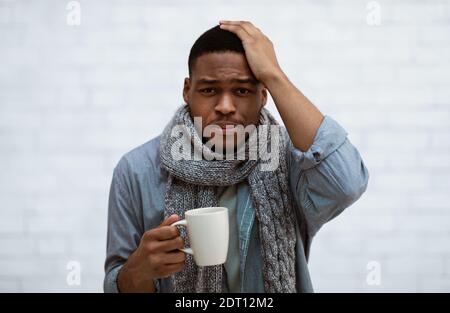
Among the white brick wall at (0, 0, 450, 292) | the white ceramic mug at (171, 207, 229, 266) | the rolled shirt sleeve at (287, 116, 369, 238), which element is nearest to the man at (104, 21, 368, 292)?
the rolled shirt sleeve at (287, 116, 369, 238)

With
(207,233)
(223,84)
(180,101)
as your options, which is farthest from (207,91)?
(180,101)

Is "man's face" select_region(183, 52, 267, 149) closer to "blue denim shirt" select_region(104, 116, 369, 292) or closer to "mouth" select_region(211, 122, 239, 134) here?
"mouth" select_region(211, 122, 239, 134)

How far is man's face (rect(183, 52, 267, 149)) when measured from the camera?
3.06 feet

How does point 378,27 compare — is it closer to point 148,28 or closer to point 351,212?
point 351,212

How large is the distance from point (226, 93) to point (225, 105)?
28 mm

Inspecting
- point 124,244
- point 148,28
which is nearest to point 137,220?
point 124,244

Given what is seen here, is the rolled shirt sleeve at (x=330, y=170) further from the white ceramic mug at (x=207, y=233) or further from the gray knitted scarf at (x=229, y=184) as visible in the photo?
the white ceramic mug at (x=207, y=233)

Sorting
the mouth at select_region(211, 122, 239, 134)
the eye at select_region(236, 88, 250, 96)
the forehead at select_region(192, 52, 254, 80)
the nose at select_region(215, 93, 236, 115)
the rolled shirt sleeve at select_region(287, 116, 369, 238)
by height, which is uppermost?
the forehead at select_region(192, 52, 254, 80)

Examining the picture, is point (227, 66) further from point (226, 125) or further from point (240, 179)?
point (240, 179)

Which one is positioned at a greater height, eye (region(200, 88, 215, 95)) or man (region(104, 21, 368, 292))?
eye (region(200, 88, 215, 95))

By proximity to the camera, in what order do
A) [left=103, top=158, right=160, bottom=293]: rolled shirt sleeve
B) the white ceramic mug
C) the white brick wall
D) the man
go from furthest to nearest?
the white brick wall < [left=103, top=158, right=160, bottom=293]: rolled shirt sleeve < the man < the white ceramic mug

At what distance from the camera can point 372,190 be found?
1.63 meters

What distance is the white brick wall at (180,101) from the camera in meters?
1.61

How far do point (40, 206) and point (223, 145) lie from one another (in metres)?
0.93
